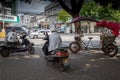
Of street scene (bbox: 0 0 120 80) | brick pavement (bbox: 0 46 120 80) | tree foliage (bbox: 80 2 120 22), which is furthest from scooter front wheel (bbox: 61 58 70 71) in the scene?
tree foliage (bbox: 80 2 120 22)

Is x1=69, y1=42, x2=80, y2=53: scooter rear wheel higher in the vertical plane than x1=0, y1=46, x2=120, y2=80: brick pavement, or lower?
higher

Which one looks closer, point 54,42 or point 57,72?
point 57,72

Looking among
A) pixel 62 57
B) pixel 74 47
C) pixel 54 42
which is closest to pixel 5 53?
pixel 74 47

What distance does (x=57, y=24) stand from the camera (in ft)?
320

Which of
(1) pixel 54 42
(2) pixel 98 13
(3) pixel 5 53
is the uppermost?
(2) pixel 98 13

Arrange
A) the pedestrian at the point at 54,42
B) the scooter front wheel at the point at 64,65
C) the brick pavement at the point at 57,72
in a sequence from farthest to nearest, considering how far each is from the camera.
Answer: the pedestrian at the point at 54,42 < the scooter front wheel at the point at 64,65 < the brick pavement at the point at 57,72

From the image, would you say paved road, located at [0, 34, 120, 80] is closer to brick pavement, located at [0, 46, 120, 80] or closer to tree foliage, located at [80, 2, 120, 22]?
brick pavement, located at [0, 46, 120, 80]

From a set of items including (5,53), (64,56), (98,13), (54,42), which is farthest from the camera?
(98,13)

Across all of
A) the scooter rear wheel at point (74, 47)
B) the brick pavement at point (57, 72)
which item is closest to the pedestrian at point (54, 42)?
the brick pavement at point (57, 72)

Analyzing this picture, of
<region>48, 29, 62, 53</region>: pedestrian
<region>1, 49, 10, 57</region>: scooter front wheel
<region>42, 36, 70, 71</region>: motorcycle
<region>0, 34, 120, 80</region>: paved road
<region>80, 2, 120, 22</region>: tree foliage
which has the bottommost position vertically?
<region>0, 34, 120, 80</region>: paved road

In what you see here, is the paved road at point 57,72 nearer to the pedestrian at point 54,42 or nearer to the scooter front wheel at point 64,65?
the scooter front wheel at point 64,65

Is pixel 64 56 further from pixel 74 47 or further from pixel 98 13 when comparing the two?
pixel 98 13

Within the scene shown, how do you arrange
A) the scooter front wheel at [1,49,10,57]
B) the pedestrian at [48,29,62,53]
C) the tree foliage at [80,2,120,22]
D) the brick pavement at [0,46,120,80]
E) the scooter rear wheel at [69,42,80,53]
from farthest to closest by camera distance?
the tree foliage at [80,2,120,22] → the scooter rear wheel at [69,42,80,53] → the scooter front wheel at [1,49,10,57] → the pedestrian at [48,29,62,53] → the brick pavement at [0,46,120,80]

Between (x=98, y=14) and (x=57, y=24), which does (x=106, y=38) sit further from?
(x=57, y=24)
